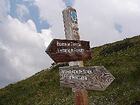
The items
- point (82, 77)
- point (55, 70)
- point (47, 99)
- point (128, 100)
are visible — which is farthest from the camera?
point (55, 70)

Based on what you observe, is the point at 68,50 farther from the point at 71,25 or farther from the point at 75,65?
the point at 71,25

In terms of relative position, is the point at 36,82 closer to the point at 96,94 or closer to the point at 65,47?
the point at 96,94

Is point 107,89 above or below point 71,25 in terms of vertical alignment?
above

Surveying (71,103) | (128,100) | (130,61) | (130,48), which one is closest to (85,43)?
(128,100)

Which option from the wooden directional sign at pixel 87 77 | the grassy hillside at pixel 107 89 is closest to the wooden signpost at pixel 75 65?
the wooden directional sign at pixel 87 77

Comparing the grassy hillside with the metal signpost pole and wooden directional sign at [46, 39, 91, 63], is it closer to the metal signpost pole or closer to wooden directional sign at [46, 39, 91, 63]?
wooden directional sign at [46, 39, 91, 63]

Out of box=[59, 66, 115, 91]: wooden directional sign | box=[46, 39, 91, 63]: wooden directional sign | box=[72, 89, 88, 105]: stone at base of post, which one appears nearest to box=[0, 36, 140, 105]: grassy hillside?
box=[46, 39, 91, 63]: wooden directional sign

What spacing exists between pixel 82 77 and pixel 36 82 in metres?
34.8

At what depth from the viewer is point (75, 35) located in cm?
1192

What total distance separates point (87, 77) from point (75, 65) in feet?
2.32

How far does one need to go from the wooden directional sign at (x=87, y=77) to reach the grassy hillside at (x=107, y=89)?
14.1 meters

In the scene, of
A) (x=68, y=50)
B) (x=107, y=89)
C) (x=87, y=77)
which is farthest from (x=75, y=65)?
(x=107, y=89)

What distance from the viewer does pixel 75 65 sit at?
11531 mm

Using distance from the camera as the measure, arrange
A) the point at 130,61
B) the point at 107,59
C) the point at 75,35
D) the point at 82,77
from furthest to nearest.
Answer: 1. the point at 107,59
2. the point at 130,61
3. the point at 75,35
4. the point at 82,77
